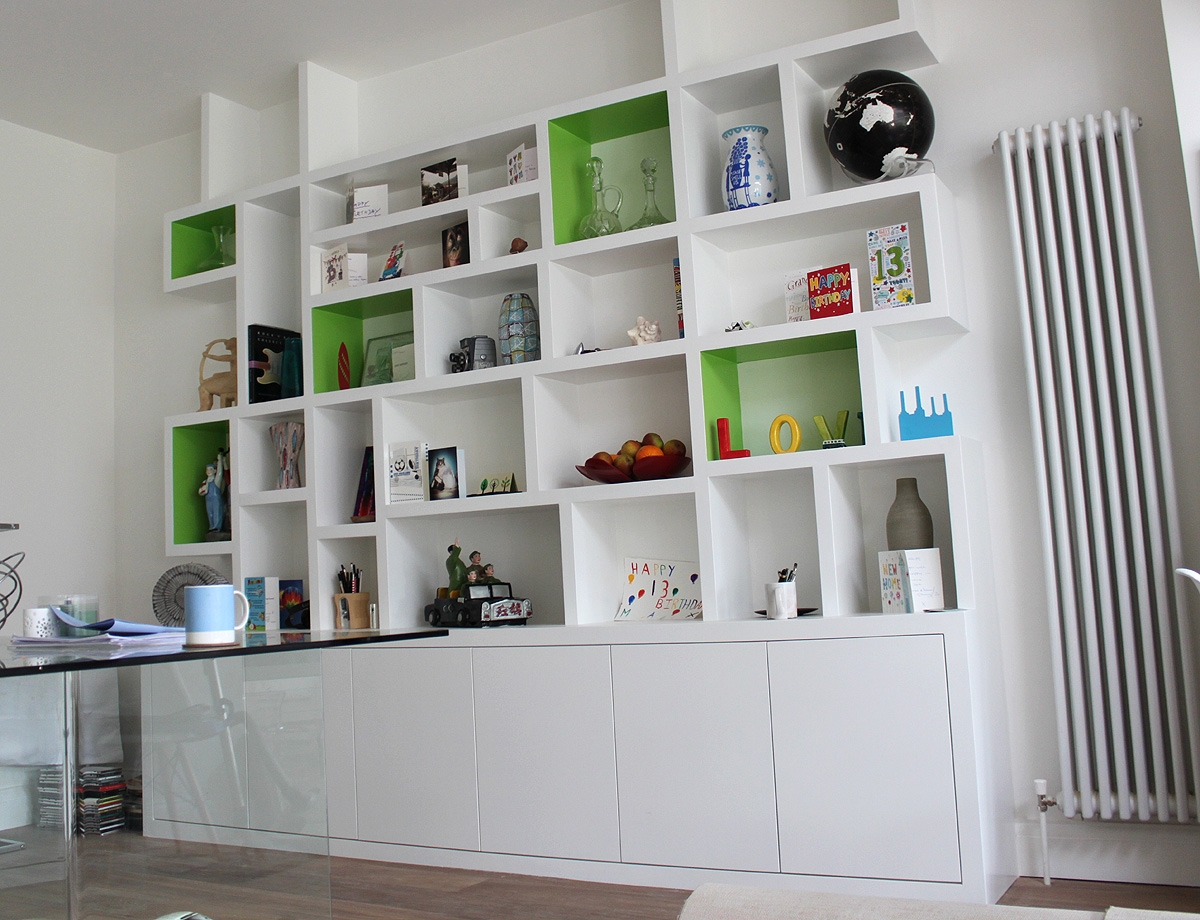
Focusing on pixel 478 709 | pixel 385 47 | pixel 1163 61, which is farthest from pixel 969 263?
pixel 385 47

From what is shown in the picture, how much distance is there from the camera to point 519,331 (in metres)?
3.69

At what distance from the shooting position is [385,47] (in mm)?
4082

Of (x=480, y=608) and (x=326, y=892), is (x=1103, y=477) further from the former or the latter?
(x=326, y=892)

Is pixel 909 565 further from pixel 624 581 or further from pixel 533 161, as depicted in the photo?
pixel 533 161

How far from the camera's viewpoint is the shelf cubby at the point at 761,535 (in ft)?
10.7

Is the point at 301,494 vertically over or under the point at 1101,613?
over

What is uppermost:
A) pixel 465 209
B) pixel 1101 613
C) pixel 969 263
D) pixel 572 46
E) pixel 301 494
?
pixel 572 46

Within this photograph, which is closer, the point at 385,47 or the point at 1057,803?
the point at 1057,803

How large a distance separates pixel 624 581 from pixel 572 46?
1967mm

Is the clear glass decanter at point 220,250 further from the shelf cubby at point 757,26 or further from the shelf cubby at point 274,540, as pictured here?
the shelf cubby at point 757,26

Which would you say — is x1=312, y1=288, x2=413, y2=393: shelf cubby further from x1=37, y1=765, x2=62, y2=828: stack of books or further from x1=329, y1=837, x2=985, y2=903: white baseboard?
x1=37, y1=765, x2=62, y2=828: stack of books

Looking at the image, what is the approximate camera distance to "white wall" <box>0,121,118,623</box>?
14.6 ft

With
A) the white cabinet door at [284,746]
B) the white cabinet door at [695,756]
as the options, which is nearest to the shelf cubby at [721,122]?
the white cabinet door at [695,756]

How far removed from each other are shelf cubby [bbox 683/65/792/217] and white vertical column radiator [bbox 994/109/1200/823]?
0.74m
